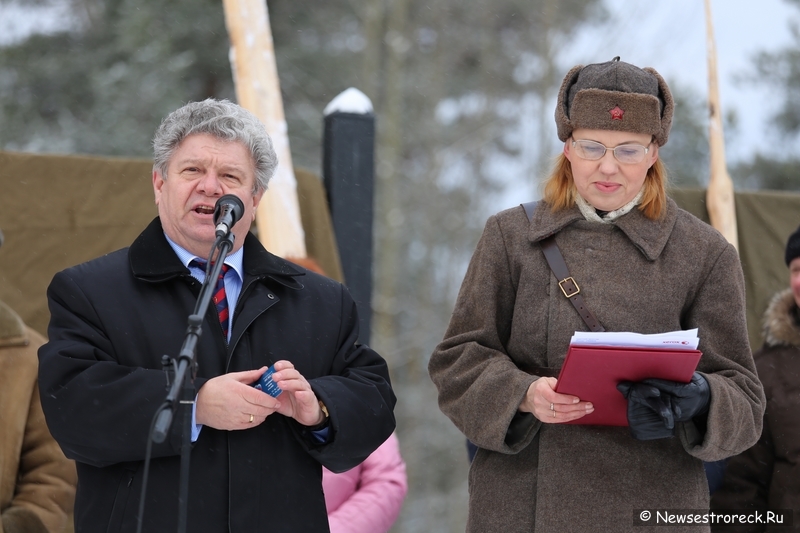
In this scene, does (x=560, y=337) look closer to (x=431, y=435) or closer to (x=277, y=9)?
(x=277, y=9)

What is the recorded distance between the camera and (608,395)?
2.57 meters

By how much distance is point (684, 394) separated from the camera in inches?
98.3

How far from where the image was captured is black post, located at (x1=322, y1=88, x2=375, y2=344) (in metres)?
5.44

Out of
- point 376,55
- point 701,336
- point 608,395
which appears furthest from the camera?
point 376,55

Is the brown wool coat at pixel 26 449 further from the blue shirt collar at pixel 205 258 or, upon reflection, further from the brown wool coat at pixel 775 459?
the brown wool coat at pixel 775 459

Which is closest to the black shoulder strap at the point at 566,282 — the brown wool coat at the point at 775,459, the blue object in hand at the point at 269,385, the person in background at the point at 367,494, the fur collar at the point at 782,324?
the blue object in hand at the point at 269,385

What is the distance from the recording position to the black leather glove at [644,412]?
2490mm

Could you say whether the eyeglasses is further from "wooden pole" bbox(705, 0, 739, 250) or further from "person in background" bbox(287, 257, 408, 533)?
"wooden pole" bbox(705, 0, 739, 250)

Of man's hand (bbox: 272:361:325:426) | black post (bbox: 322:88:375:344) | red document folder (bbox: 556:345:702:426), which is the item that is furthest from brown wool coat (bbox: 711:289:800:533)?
black post (bbox: 322:88:375:344)

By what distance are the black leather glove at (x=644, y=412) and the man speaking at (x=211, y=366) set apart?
0.66m

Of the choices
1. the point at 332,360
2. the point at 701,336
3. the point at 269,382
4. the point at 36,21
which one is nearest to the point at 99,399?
the point at 269,382

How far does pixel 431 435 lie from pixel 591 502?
36.4 feet

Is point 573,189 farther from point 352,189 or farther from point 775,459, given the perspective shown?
point 352,189

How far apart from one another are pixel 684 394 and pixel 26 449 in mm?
2344
